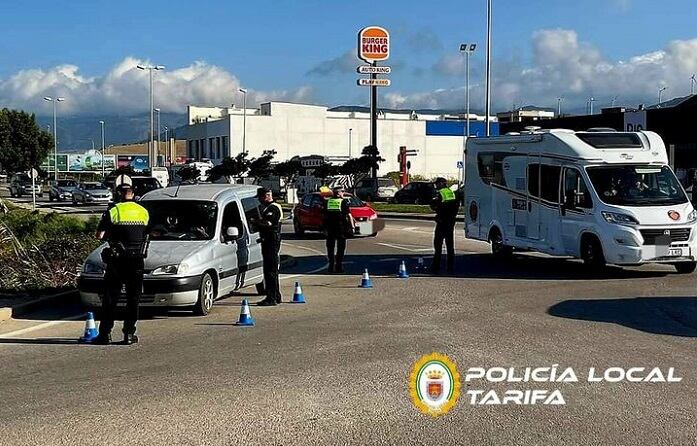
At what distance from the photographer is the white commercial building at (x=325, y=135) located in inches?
3799

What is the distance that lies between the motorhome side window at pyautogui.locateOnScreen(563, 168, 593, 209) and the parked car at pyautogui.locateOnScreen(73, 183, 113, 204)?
40166mm

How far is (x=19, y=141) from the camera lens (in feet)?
208

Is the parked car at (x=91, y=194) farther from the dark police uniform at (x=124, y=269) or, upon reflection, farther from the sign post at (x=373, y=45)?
the dark police uniform at (x=124, y=269)

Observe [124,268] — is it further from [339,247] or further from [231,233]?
[339,247]

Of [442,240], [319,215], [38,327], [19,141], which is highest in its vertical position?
[19,141]

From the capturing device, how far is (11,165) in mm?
64250

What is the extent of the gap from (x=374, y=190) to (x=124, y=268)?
48.3 metres

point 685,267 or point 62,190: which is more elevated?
point 62,190

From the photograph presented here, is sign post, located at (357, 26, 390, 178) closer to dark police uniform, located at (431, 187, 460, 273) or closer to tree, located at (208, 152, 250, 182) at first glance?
tree, located at (208, 152, 250, 182)

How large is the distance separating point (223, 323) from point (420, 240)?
15.2 meters

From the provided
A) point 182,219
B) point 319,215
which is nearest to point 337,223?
point 182,219

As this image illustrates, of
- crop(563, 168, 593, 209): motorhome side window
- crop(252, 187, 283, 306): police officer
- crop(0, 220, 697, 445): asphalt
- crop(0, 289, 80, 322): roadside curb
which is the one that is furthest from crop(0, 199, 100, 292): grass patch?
crop(563, 168, 593, 209): motorhome side window

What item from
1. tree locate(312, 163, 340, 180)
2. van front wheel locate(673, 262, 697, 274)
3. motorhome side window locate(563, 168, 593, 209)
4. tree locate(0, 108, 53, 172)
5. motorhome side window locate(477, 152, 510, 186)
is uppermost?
tree locate(0, 108, 53, 172)

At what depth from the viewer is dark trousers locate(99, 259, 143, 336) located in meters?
9.95
